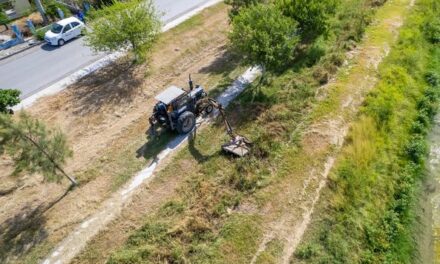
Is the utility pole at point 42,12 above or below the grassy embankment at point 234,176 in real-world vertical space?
above

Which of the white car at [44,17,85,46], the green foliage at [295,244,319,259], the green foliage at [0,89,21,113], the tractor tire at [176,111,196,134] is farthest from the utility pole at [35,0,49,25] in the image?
the green foliage at [295,244,319,259]

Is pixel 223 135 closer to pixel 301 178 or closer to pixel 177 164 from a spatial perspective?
pixel 177 164

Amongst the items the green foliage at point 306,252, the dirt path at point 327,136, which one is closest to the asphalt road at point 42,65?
the dirt path at point 327,136

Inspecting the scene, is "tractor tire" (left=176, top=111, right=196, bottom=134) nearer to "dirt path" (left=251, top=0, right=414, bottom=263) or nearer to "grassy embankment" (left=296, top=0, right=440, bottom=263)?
"dirt path" (left=251, top=0, right=414, bottom=263)

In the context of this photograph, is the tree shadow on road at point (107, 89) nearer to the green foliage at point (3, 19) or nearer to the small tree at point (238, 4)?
the small tree at point (238, 4)

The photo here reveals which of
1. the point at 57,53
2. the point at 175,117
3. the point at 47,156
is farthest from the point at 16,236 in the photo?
the point at 57,53

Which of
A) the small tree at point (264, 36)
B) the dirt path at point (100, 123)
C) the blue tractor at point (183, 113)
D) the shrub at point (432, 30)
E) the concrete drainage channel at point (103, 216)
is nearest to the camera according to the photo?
the concrete drainage channel at point (103, 216)
